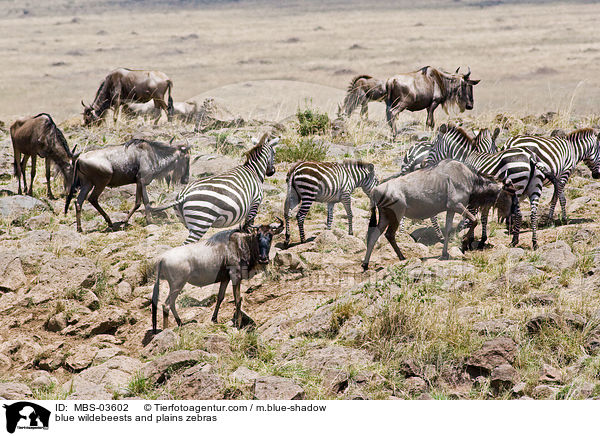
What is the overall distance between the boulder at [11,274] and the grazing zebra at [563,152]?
19.6 feet

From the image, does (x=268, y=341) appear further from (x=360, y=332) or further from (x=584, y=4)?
(x=584, y=4)

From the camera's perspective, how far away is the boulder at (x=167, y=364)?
5656 mm

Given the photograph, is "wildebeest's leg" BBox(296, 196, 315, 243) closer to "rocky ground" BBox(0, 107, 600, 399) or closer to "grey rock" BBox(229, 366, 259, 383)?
"rocky ground" BBox(0, 107, 600, 399)

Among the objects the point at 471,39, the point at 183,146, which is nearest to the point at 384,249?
the point at 183,146

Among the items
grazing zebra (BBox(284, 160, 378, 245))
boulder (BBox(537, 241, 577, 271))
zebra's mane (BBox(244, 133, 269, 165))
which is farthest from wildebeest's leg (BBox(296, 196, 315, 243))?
boulder (BBox(537, 241, 577, 271))

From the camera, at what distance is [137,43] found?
4959cm

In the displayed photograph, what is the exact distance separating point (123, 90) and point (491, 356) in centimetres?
1187

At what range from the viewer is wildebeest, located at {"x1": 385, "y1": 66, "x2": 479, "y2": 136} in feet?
49.1

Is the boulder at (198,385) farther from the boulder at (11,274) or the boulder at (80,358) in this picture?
the boulder at (11,274)

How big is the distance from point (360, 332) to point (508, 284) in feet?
4.85

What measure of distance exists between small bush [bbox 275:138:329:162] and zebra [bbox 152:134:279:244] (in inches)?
138

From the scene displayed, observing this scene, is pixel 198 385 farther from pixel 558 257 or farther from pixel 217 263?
pixel 558 257

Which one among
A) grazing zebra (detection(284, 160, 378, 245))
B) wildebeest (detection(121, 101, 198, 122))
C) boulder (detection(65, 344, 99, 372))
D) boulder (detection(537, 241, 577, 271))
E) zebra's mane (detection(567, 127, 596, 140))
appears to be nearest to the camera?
boulder (detection(65, 344, 99, 372))
